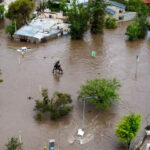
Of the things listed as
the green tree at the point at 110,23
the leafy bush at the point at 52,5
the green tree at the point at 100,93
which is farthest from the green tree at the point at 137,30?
the leafy bush at the point at 52,5

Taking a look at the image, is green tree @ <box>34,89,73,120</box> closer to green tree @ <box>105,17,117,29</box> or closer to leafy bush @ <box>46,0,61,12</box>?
green tree @ <box>105,17,117,29</box>

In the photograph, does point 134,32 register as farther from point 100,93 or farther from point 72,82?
point 100,93

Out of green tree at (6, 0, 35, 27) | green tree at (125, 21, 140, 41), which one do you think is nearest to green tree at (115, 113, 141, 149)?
green tree at (125, 21, 140, 41)

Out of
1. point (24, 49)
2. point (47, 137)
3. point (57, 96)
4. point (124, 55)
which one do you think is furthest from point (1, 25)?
point (47, 137)

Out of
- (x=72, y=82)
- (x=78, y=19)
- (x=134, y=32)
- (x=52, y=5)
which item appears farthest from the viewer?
(x=52, y=5)

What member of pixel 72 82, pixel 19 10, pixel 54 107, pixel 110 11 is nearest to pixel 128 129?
pixel 54 107
